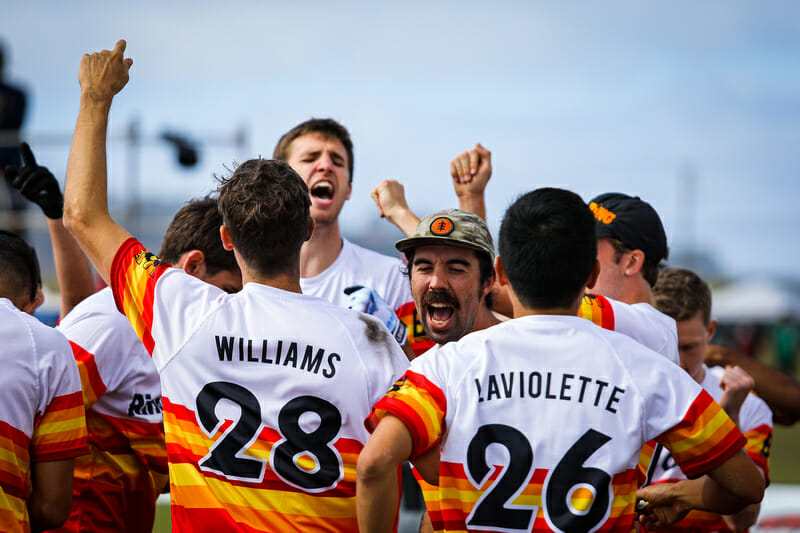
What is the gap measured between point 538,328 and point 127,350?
6.65 feet

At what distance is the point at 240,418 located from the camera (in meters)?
2.78

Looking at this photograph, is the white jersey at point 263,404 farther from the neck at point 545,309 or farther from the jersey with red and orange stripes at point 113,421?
the jersey with red and orange stripes at point 113,421

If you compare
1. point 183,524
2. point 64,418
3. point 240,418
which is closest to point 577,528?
point 240,418

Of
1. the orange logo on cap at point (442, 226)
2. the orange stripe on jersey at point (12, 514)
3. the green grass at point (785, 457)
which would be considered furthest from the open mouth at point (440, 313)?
the green grass at point (785, 457)

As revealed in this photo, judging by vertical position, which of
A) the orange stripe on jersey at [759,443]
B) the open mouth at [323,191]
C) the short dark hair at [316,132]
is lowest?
the orange stripe on jersey at [759,443]

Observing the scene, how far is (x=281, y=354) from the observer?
2781 mm

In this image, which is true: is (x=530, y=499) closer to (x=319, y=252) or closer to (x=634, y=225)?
(x=634, y=225)

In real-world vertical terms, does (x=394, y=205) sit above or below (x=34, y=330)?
above

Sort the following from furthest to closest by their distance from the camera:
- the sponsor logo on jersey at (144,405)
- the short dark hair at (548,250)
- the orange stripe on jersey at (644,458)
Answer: the sponsor logo on jersey at (144,405)
the orange stripe on jersey at (644,458)
the short dark hair at (548,250)

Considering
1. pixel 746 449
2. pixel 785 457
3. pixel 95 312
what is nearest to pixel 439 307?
pixel 95 312

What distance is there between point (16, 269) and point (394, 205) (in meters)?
2.05

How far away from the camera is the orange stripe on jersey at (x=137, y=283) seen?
289cm

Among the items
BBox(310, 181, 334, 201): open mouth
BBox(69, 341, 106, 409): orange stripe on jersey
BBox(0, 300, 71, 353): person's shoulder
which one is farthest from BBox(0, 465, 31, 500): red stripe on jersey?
BBox(310, 181, 334, 201): open mouth

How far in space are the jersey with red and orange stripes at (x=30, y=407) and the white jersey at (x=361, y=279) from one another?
6.78 feet
